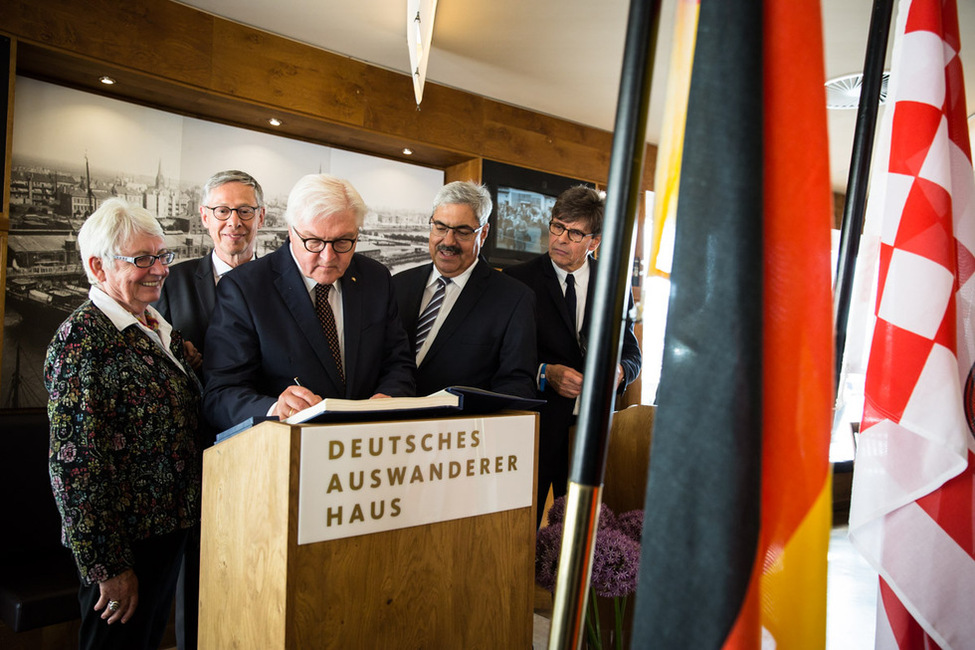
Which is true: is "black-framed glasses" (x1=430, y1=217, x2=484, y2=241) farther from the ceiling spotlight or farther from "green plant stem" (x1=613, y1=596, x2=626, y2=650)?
"green plant stem" (x1=613, y1=596, x2=626, y2=650)

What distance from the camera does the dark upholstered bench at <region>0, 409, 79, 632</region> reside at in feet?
8.60

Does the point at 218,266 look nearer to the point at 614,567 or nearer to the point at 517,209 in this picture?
the point at 614,567

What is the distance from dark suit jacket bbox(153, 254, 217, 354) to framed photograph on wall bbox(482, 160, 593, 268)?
3289mm

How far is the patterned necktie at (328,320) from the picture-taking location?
199 cm

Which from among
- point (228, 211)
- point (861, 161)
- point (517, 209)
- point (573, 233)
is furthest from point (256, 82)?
point (861, 161)

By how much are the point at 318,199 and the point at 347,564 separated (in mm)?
1086

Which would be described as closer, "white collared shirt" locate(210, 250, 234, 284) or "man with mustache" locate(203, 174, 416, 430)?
"man with mustache" locate(203, 174, 416, 430)

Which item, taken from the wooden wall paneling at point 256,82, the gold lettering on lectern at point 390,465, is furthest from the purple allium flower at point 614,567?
the wooden wall paneling at point 256,82

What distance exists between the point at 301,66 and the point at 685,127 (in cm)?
456

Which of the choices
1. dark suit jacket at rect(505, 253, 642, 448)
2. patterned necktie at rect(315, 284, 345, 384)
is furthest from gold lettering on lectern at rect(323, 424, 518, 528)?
dark suit jacket at rect(505, 253, 642, 448)

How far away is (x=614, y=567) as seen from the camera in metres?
1.49

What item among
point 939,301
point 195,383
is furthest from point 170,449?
point 939,301

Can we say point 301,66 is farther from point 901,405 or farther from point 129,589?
point 901,405

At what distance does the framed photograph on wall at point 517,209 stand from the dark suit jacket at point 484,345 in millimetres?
3292
